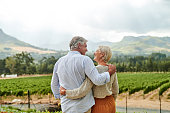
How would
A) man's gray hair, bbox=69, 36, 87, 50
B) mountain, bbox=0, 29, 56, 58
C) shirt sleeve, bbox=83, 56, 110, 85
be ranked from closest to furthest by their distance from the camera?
1. shirt sleeve, bbox=83, 56, 110, 85
2. man's gray hair, bbox=69, 36, 87, 50
3. mountain, bbox=0, 29, 56, 58

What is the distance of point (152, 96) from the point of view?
14.6m

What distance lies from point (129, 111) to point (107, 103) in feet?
30.8

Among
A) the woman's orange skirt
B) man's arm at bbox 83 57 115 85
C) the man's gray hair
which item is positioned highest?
the man's gray hair

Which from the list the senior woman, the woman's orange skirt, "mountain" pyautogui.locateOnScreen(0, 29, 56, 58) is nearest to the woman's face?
the senior woman

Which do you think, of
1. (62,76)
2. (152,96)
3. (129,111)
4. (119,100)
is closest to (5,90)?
(119,100)

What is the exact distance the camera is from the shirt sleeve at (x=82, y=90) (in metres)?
1.86

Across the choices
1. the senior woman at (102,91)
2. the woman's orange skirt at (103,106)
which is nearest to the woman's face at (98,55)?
the senior woman at (102,91)

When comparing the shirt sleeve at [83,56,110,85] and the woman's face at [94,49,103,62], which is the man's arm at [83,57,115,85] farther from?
the woman's face at [94,49,103,62]

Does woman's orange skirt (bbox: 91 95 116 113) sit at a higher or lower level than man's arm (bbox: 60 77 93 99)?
lower

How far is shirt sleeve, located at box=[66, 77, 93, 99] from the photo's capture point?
6.11ft

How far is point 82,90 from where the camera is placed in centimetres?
186

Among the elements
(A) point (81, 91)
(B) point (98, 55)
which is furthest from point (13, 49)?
(A) point (81, 91)

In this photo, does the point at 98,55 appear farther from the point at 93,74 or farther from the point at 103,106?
the point at 103,106

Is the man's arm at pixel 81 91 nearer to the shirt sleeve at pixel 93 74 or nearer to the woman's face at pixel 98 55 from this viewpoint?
the shirt sleeve at pixel 93 74
